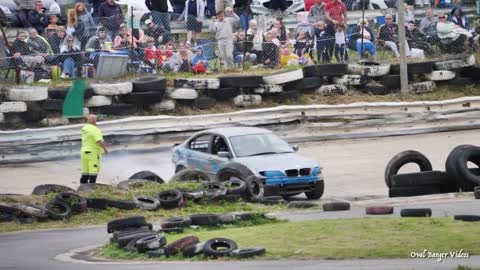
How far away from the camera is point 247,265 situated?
11.4 meters

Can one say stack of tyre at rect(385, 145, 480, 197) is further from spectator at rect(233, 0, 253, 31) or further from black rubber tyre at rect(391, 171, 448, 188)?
spectator at rect(233, 0, 253, 31)

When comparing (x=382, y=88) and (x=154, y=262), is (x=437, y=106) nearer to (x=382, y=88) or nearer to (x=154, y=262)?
(x=382, y=88)

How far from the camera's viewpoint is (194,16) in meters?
27.5

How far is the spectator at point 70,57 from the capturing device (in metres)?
25.1

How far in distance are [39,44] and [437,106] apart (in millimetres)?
9076

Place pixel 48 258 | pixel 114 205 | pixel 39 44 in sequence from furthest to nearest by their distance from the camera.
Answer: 1. pixel 39 44
2. pixel 114 205
3. pixel 48 258

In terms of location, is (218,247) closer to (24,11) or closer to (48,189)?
(48,189)

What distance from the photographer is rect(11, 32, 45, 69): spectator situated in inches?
976

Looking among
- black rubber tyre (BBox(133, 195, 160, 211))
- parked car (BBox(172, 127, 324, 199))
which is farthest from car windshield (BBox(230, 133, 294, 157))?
black rubber tyre (BBox(133, 195, 160, 211))

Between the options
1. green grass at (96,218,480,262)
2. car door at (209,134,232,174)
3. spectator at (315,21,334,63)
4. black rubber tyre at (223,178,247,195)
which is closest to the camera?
green grass at (96,218,480,262)

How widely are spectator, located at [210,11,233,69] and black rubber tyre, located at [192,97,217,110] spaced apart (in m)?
1.21

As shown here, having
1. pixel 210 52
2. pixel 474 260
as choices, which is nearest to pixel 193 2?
pixel 210 52

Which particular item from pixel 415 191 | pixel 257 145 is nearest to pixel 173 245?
pixel 415 191

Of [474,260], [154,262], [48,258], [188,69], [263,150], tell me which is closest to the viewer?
[474,260]
